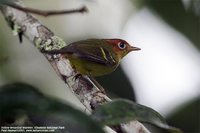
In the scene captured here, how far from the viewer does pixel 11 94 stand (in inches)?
16.4

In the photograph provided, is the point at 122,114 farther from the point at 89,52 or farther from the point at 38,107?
the point at 89,52

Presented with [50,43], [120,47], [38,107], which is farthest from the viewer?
[120,47]

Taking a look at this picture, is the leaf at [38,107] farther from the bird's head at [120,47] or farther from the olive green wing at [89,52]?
the bird's head at [120,47]

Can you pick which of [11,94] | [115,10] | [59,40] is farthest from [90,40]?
[11,94]

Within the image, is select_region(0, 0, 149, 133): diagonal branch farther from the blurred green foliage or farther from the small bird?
the blurred green foliage

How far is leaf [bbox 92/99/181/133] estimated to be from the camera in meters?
0.46

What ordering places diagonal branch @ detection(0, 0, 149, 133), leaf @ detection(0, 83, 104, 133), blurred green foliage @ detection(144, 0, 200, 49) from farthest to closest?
blurred green foliage @ detection(144, 0, 200, 49)
diagonal branch @ detection(0, 0, 149, 133)
leaf @ detection(0, 83, 104, 133)

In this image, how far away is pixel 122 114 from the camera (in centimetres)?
48

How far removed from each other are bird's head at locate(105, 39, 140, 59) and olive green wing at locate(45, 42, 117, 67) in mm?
43

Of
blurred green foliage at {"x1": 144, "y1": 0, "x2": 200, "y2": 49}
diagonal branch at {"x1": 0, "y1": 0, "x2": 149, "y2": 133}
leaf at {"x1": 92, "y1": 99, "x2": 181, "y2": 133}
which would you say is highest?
blurred green foliage at {"x1": 144, "y1": 0, "x2": 200, "y2": 49}

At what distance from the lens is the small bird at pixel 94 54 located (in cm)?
88

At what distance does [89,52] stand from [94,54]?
0.02 m

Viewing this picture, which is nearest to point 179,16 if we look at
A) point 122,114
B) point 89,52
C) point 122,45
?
point 122,45

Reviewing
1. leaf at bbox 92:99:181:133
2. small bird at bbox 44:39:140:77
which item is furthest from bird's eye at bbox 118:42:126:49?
leaf at bbox 92:99:181:133
